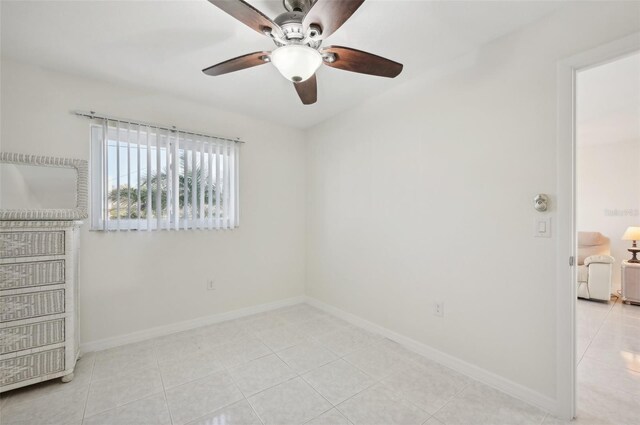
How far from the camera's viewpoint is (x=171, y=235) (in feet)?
9.07

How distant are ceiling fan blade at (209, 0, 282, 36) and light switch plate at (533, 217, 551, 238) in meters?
1.86

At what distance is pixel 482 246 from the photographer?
1983mm

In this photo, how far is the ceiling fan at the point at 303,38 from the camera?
3.90ft

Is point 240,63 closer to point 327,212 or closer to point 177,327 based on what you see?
point 327,212

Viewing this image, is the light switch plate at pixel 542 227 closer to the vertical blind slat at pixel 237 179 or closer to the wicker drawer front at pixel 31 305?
the vertical blind slat at pixel 237 179

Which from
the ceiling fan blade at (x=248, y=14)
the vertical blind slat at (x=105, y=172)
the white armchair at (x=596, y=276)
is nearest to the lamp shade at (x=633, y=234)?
the white armchair at (x=596, y=276)

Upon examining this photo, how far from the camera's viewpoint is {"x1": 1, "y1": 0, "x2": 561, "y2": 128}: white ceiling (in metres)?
1.60

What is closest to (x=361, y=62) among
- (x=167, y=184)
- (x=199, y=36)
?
(x=199, y=36)

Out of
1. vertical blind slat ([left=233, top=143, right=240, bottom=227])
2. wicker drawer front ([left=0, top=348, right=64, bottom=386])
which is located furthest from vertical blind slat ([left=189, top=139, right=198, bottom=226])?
wicker drawer front ([left=0, top=348, right=64, bottom=386])

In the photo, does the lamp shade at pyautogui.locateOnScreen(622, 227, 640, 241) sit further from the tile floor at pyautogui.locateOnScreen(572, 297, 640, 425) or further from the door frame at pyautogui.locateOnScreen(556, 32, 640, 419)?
the door frame at pyautogui.locateOnScreen(556, 32, 640, 419)

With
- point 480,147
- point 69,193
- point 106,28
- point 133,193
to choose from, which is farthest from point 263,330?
point 106,28

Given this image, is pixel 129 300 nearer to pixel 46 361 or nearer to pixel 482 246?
pixel 46 361

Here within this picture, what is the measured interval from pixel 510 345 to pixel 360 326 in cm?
141

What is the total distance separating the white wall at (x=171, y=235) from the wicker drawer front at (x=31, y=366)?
516 millimetres
